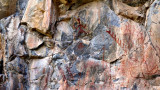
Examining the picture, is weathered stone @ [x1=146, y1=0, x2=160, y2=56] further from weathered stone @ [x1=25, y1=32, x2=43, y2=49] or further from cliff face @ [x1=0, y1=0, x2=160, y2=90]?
weathered stone @ [x1=25, y1=32, x2=43, y2=49]

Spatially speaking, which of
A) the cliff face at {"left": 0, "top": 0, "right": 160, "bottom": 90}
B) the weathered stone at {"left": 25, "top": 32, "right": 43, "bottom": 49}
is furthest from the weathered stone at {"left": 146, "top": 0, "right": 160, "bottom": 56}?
the weathered stone at {"left": 25, "top": 32, "right": 43, "bottom": 49}

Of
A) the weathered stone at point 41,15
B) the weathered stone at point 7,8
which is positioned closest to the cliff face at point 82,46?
the weathered stone at point 41,15

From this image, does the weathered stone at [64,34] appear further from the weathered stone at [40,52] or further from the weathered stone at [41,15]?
the weathered stone at [40,52]

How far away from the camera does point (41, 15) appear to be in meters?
4.58

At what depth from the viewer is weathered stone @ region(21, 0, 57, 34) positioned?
4.47 metres

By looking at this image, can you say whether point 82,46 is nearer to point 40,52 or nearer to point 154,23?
point 40,52

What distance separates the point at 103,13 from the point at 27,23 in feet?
6.23

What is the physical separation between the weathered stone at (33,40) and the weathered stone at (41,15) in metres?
0.19

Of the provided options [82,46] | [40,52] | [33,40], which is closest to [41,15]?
[33,40]

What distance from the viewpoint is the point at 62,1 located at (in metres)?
4.53

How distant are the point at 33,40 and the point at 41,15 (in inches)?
25.4

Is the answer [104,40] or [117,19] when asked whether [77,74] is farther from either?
[117,19]

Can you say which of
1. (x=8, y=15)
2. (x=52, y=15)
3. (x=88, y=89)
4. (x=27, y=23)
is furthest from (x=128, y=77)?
(x=8, y=15)

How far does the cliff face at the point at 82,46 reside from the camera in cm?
376
